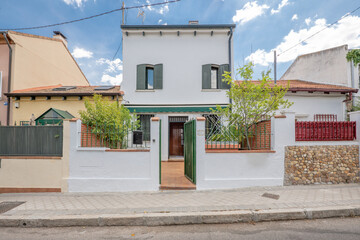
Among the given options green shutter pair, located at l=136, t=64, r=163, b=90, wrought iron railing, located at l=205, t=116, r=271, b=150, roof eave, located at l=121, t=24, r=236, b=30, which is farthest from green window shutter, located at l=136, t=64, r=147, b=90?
wrought iron railing, located at l=205, t=116, r=271, b=150

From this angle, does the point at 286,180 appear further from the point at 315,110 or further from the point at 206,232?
the point at 315,110

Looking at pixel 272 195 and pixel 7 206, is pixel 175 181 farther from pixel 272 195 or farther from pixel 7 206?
pixel 7 206

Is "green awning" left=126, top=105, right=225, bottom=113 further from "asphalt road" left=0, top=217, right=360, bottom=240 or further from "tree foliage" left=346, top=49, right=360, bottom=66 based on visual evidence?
"tree foliage" left=346, top=49, right=360, bottom=66

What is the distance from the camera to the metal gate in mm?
5848

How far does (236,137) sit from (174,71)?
5.84 meters

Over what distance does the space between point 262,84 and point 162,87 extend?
5753 mm

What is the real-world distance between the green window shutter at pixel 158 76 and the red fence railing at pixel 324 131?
6976 millimetres

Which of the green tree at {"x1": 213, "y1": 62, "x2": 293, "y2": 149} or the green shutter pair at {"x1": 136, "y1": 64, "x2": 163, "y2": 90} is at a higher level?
the green shutter pair at {"x1": 136, "y1": 64, "x2": 163, "y2": 90}

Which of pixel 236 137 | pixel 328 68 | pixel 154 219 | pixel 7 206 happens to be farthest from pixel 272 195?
pixel 328 68

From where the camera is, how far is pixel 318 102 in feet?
34.4

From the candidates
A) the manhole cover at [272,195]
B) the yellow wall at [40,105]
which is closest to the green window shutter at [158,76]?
the yellow wall at [40,105]

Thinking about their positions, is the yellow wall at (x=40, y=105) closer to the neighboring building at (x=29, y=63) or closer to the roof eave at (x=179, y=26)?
the neighboring building at (x=29, y=63)

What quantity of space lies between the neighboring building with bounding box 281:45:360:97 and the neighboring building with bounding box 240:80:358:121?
1.57 meters

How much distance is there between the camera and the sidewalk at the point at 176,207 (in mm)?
3951
